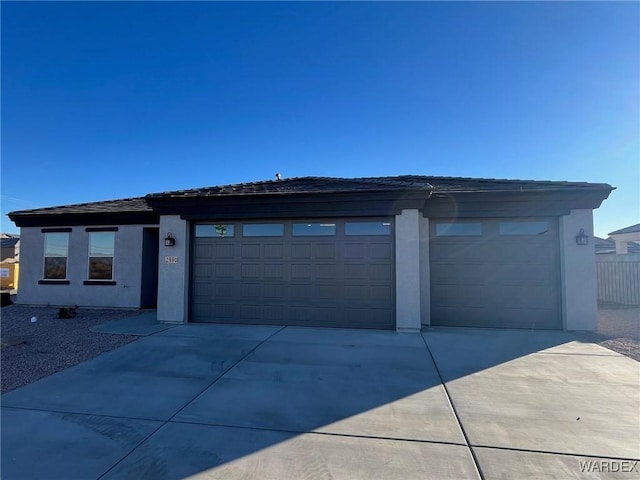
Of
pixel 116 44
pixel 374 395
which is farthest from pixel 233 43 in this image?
pixel 374 395

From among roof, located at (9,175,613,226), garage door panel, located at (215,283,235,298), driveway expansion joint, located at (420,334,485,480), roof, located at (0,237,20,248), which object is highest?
roof, located at (9,175,613,226)

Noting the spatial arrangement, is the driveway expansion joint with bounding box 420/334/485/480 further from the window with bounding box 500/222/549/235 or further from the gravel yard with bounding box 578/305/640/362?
the window with bounding box 500/222/549/235

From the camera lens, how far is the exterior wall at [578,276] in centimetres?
770

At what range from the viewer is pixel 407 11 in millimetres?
7609

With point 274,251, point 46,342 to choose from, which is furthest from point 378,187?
point 46,342

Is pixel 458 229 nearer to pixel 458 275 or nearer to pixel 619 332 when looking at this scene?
pixel 458 275

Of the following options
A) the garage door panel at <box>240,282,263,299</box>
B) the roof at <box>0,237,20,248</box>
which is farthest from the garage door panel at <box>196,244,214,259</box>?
the roof at <box>0,237,20,248</box>

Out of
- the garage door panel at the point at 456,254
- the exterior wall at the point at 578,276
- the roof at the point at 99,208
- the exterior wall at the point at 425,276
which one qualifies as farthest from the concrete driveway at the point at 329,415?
the roof at the point at 99,208

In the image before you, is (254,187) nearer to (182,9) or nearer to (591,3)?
(182,9)

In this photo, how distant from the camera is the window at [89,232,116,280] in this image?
36.8ft

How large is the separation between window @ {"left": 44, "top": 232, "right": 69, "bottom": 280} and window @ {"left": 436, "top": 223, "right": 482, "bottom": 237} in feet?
41.5

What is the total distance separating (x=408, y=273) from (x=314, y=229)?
258cm

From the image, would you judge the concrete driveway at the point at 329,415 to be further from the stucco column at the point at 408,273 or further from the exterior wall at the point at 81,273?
the exterior wall at the point at 81,273

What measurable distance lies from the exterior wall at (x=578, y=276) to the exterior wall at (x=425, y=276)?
10.3 feet
